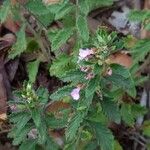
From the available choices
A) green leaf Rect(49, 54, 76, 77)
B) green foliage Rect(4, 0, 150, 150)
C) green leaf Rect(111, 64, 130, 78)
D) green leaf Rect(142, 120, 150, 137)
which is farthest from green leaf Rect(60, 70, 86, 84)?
green leaf Rect(142, 120, 150, 137)

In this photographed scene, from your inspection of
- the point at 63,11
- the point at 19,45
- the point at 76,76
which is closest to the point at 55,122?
the point at 76,76

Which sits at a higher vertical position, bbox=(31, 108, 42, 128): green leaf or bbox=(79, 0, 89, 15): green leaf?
bbox=(79, 0, 89, 15): green leaf

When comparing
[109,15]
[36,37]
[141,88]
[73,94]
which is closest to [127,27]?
[109,15]

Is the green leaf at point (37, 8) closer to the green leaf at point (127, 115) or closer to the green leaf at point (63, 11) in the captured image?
the green leaf at point (63, 11)

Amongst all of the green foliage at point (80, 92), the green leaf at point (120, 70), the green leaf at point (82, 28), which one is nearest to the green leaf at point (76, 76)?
the green foliage at point (80, 92)

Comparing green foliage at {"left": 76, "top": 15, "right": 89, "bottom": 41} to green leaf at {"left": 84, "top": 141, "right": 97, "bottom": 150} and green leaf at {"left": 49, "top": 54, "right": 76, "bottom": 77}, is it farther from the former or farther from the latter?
green leaf at {"left": 84, "top": 141, "right": 97, "bottom": 150}

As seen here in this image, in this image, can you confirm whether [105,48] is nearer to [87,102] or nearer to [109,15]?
[87,102]
